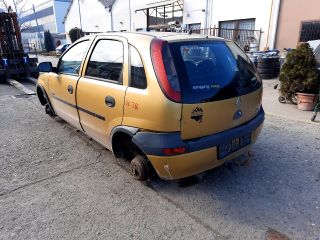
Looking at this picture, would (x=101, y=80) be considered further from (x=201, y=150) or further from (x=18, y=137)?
(x=18, y=137)

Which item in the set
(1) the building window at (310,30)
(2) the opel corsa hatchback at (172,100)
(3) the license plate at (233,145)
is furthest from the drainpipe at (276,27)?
(3) the license plate at (233,145)

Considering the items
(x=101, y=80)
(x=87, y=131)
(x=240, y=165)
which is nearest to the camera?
(x=101, y=80)

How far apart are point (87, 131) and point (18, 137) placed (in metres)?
1.68

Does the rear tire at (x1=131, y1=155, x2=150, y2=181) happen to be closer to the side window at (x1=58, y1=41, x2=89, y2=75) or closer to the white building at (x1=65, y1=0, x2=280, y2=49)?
the side window at (x1=58, y1=41, x2=89, y2=75)

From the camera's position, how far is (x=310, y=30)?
11.6m

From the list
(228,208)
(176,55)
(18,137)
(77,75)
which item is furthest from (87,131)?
(228,208)

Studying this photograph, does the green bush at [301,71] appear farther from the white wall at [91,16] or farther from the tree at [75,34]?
the tree at [75,34]

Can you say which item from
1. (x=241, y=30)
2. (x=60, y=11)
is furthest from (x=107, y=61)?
(x=60, y=11)

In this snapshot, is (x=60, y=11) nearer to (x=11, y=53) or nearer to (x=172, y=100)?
(x=11, y=53)

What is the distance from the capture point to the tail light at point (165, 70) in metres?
2.38

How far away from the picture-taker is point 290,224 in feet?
8.15

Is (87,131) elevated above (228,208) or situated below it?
above

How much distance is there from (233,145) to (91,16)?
103ft

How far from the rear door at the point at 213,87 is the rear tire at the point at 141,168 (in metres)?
0.68
